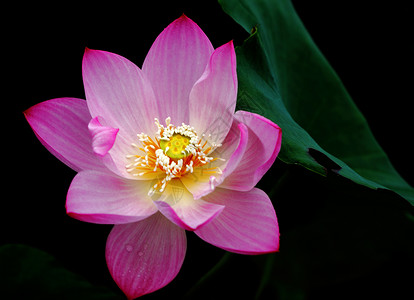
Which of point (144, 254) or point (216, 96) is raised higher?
point (216, 96)

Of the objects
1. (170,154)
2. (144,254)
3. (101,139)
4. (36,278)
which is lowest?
(36,278)

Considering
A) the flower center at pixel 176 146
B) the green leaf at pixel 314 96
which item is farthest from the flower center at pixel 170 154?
the green leaf at pixel 314 96

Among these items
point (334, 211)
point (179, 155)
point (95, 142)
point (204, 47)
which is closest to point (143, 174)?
point (179, 155)

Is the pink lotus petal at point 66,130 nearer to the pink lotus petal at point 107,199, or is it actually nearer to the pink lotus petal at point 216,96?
the pink lotus petal at point 107,199

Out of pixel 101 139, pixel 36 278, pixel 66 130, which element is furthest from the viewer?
pixel 36 278

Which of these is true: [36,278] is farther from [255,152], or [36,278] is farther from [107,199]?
[255,152]

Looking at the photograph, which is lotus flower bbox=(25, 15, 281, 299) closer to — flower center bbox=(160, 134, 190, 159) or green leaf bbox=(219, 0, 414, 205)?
flower center bbox=(160, 134, 190, 159)

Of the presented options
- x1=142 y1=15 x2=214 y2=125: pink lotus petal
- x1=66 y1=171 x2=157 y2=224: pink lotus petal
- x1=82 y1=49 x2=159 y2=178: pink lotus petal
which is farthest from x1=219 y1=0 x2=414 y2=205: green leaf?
x1=66 y1=171 x2=157 y2=224: pink lotus petal

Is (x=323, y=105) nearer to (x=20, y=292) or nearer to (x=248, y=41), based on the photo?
(x=248, y=41)

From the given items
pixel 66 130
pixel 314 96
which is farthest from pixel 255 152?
pixel 314 96
